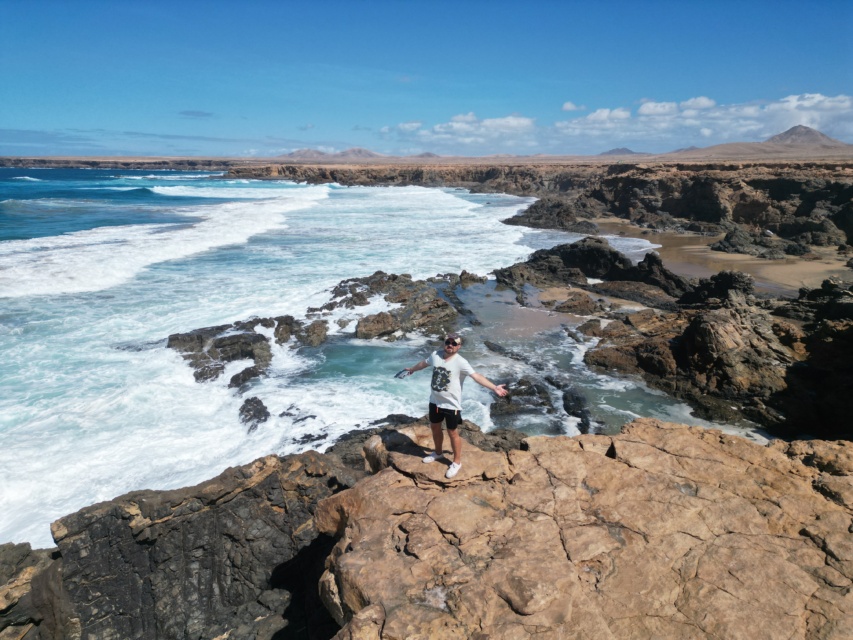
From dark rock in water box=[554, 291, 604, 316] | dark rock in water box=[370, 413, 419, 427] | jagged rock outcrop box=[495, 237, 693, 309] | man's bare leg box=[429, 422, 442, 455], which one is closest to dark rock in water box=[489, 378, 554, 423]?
dark rock in water box=[370, 413, 419, 427]

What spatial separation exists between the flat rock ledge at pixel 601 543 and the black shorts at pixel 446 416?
0.44 metres

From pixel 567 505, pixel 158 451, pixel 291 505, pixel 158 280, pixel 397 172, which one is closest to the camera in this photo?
pixel 567 505

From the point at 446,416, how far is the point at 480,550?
1.33m

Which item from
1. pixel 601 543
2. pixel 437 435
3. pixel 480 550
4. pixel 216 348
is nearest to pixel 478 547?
pixel 480 550

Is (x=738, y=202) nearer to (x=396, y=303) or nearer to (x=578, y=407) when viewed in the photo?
(x=396, y=303)

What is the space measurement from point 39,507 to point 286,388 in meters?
4.84

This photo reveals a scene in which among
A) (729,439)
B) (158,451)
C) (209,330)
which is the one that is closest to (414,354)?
(209,330)

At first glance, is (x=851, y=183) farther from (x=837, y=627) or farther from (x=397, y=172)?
(x=397, y=172)

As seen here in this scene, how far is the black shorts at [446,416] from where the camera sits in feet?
15.9

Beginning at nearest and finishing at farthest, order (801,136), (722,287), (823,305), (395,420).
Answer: (395,420)
(823,305)
(722,287)
(801,136)

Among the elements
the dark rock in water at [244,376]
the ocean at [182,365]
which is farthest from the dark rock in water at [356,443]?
the dark rock in water at [244,376]

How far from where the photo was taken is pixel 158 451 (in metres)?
8.30

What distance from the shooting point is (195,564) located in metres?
5.34

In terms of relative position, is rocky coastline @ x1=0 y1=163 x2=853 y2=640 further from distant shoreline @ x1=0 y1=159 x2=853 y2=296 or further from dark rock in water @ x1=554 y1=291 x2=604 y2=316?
distant shoreline @ x1=0 y1=159 x2=853 y2=296
